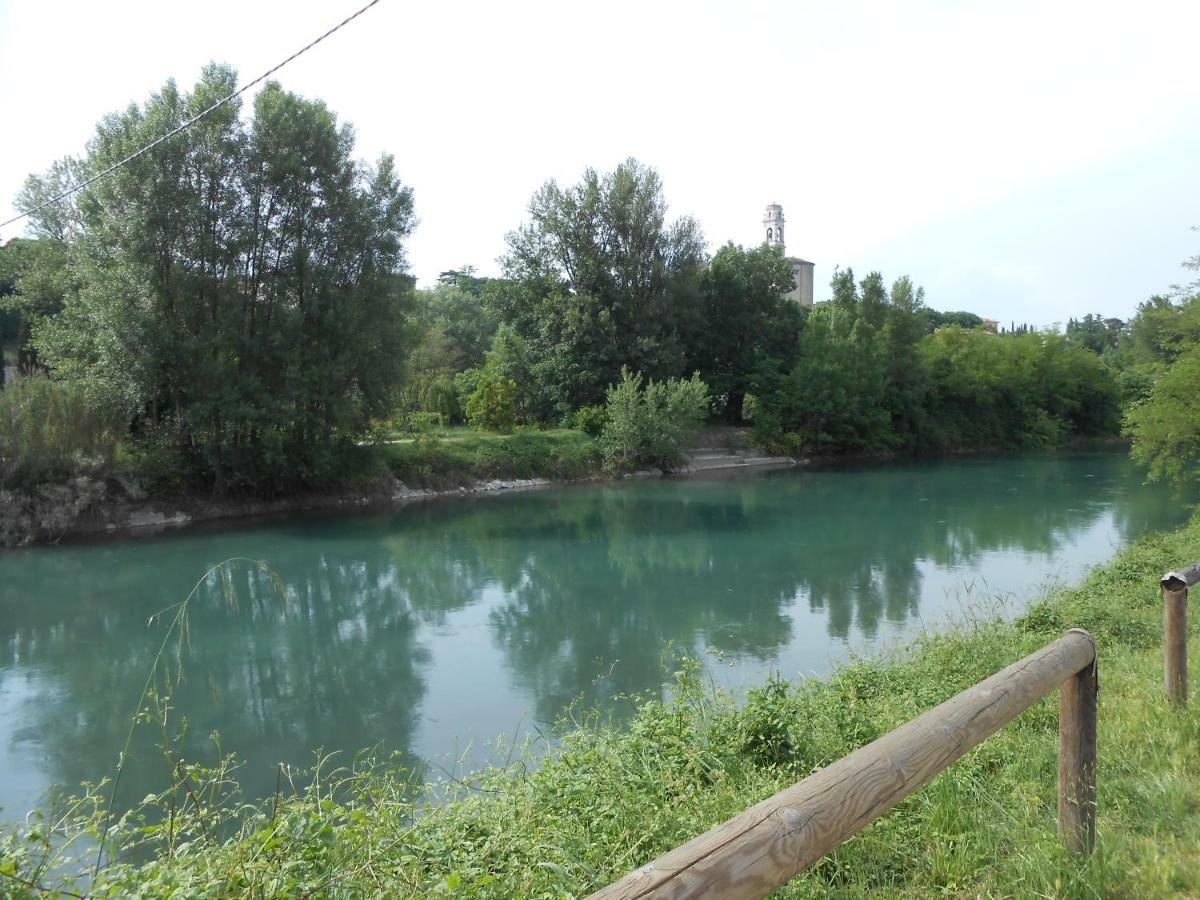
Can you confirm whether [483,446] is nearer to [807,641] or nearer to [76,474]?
[76,474]

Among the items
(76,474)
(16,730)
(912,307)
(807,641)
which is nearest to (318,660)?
(16,730)

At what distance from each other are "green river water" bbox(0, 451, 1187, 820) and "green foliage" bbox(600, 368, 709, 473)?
698 cm

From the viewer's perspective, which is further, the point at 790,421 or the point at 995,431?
the point at 995,431

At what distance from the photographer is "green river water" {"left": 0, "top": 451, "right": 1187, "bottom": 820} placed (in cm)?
863

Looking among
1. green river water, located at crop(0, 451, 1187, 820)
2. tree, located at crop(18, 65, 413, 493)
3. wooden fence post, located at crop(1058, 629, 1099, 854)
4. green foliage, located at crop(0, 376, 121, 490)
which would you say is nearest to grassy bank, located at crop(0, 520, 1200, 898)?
wooden fence post, located at crop(1058, 629, 1099, 854)

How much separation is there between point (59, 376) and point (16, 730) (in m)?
15.4

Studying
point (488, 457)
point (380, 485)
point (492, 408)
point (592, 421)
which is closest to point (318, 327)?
point (380, 485)

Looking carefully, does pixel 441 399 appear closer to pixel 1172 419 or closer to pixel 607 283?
pixel 607 283

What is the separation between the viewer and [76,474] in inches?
762

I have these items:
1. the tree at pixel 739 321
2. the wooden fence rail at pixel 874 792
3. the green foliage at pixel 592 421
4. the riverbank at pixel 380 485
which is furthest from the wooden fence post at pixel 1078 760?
the tree at pixel 739 321

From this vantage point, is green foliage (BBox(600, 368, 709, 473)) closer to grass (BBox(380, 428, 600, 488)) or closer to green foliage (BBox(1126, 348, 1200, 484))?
grass (BBox(380, 428, 600, 488))

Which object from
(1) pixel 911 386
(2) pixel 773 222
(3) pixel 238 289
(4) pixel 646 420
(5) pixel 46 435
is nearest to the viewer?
(5) pixel 46 435

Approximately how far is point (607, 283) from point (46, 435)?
21.7 m

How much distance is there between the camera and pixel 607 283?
35.6 metres
